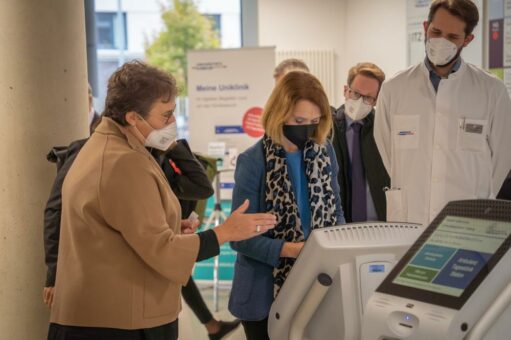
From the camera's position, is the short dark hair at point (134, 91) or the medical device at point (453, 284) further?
the short dark hair at point (134, 91)

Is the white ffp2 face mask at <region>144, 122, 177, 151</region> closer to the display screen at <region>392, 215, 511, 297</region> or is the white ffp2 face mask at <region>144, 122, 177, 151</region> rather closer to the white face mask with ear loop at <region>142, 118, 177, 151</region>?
the white face mask with ear loop at <region>142, 118, 177, 151</region>

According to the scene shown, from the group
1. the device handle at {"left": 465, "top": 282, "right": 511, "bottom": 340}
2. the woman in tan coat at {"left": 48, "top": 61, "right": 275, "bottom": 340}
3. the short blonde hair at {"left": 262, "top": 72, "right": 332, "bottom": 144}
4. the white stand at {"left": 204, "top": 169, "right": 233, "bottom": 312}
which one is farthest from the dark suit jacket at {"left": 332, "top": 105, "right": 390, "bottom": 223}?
the white stand at {"left": 204, "top": 169, "right": 233, "bottom": 312}

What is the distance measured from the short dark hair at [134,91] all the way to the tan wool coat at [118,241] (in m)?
0.05

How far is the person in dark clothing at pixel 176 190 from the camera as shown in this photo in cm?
253

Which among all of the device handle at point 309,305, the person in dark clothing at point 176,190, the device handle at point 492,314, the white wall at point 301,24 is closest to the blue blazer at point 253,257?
the person in dark clothing at point 176,190

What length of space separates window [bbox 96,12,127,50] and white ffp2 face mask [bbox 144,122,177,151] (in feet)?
30.4

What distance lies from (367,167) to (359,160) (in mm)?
62

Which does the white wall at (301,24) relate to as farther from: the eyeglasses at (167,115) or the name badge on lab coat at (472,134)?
the eyeglasses at (167,115)

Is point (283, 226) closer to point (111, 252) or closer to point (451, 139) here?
point (111, 252)

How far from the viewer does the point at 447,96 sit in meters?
3.00

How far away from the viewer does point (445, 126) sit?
118 inches

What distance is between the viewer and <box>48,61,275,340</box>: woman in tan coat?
1.94 m

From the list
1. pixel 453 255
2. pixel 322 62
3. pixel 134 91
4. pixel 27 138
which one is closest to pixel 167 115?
pixel 134 91

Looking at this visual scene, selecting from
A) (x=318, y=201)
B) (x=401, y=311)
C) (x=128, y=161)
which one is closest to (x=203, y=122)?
(x=318, y=201)
